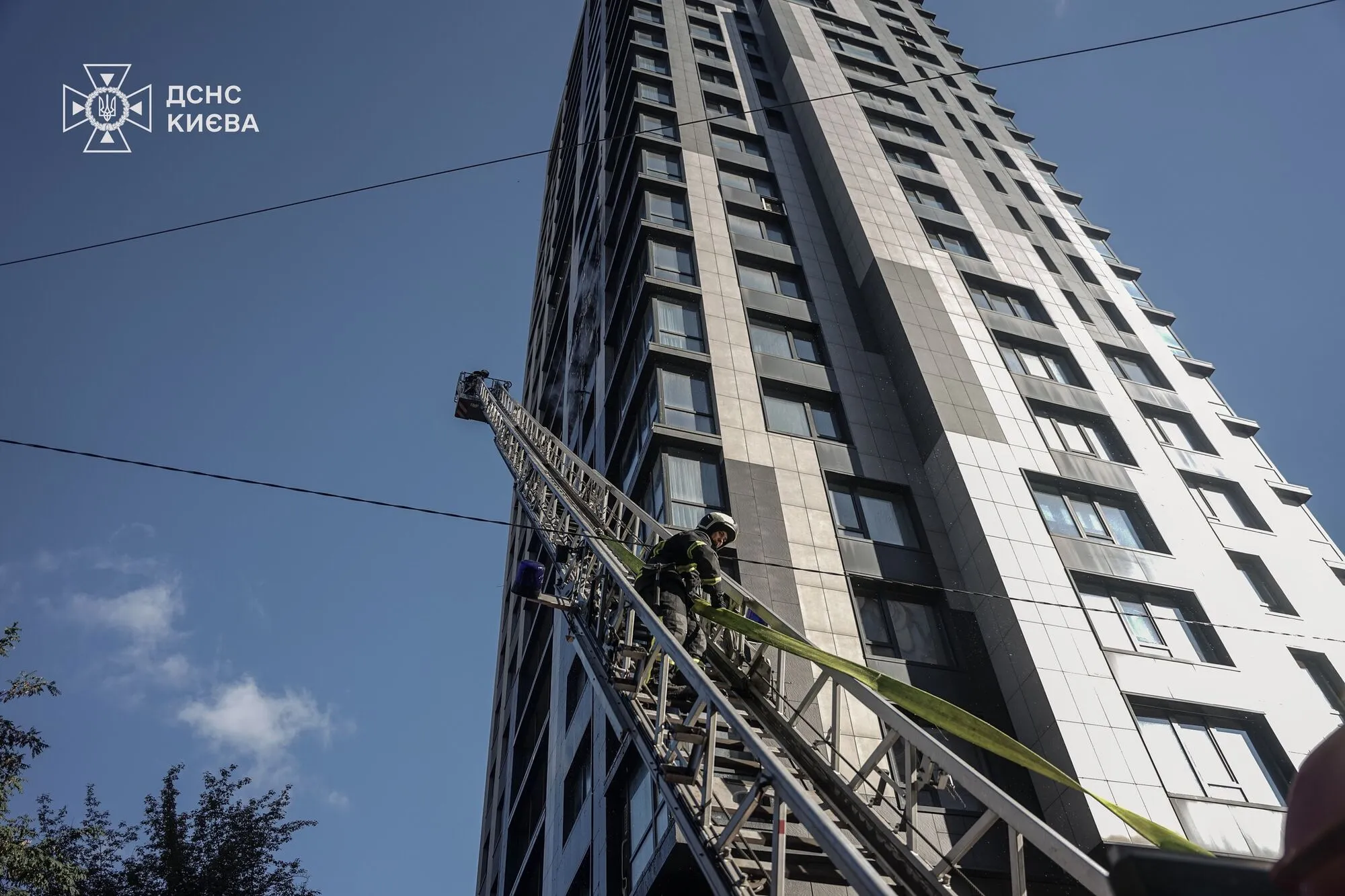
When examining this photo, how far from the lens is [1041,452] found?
20.7m

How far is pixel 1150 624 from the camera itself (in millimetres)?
17875

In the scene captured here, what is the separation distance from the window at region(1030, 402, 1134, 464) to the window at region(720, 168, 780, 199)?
479 inches

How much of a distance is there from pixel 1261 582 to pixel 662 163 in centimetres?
2203

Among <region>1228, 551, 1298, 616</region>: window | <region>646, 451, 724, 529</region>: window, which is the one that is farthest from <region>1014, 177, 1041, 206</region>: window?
<region>646, 451, 724, 529</region>: window

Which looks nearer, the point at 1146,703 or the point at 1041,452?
Result: the point at 1146,703

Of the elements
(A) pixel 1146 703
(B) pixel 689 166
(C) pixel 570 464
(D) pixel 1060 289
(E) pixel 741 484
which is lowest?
(A) pixel 1146 703

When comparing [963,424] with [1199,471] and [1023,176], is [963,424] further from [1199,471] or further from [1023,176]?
[1023,176]

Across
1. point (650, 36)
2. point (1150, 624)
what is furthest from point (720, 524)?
point (650, 36)

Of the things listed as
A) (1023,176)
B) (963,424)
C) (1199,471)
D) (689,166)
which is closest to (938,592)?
A: (963,424)

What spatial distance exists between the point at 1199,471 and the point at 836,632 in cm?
1378

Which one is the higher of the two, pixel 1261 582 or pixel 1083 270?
pixel 1083 270

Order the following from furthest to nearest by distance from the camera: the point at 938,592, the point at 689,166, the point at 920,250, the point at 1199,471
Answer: the point at 689,166
the point at 920,250
the point at 1199,471
the point at 938,592

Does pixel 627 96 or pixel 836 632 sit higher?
pixel 627 96

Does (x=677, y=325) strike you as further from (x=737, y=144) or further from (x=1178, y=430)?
(x=1178, y=430)
